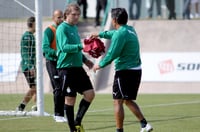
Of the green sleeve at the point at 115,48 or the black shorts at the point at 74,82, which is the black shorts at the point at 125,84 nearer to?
the green sleeve at the point at 115,48

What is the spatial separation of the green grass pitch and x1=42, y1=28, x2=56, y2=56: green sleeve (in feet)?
4.45

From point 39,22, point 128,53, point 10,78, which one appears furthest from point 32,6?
point 128,53

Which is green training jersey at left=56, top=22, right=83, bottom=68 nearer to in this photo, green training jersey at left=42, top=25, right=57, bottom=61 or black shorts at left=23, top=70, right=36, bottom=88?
green training jersey at left=42, top=25, right=57, bottom=61

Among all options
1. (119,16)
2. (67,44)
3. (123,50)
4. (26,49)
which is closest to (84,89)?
(67,44)

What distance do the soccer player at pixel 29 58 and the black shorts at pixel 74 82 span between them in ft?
12.7

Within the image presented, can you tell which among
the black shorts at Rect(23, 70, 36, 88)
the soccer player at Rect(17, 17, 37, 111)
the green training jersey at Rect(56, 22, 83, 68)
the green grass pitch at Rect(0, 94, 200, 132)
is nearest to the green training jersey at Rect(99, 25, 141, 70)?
the green training jersey at Rect(56, 22, 83, 68)

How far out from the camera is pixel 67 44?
1188 cm

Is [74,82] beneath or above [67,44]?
beneath

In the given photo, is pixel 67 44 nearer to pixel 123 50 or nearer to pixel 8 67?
pixel 123 50

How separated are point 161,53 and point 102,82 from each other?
6.96ft

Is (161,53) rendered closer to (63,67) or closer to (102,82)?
(102,82)

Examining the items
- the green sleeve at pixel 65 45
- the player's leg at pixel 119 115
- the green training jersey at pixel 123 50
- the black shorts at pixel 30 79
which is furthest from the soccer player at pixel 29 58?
the player's leg at pixel 119 115

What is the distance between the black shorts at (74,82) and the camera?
12117mm

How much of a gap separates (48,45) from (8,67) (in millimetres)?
8726
